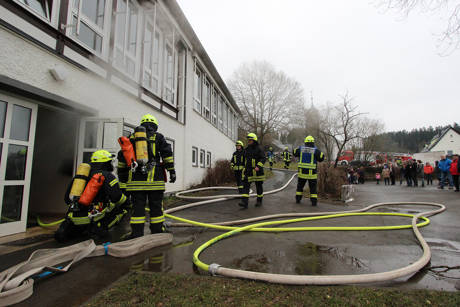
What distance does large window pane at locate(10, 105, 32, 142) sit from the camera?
3.81m

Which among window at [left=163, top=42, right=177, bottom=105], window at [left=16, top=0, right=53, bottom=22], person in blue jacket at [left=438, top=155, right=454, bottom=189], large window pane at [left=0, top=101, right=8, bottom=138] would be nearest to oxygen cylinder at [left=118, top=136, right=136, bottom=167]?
large window pane at [left=0, top=101, right=8, bottom=138]

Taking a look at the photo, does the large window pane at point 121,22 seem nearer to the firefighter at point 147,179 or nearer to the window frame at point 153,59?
the window frame at point 153,59

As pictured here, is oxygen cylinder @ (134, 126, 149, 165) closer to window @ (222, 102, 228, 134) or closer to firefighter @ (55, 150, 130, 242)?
firefighter @ (55, 150, 130, 242)

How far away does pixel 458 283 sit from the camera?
7.23ft

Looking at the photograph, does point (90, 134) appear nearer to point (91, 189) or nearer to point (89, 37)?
point (89, 37)

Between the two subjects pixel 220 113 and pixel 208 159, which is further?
pixel 220 113

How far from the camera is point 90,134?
Result: 5316 mm

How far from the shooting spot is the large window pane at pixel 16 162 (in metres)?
3.73

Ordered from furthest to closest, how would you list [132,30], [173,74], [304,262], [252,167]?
[173,74] < [132,30] < [252,167] < [304,262]

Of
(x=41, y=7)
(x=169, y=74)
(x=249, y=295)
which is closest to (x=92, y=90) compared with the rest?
(x=41, y=7)

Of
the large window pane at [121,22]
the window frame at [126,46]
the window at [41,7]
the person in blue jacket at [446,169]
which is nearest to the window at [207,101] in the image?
the window frame at [126,46]

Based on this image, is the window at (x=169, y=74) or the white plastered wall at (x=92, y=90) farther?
the window at (x=169, y=74)

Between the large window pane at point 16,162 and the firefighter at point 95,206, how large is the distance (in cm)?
103

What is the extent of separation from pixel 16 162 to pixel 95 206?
1446 millimetres
